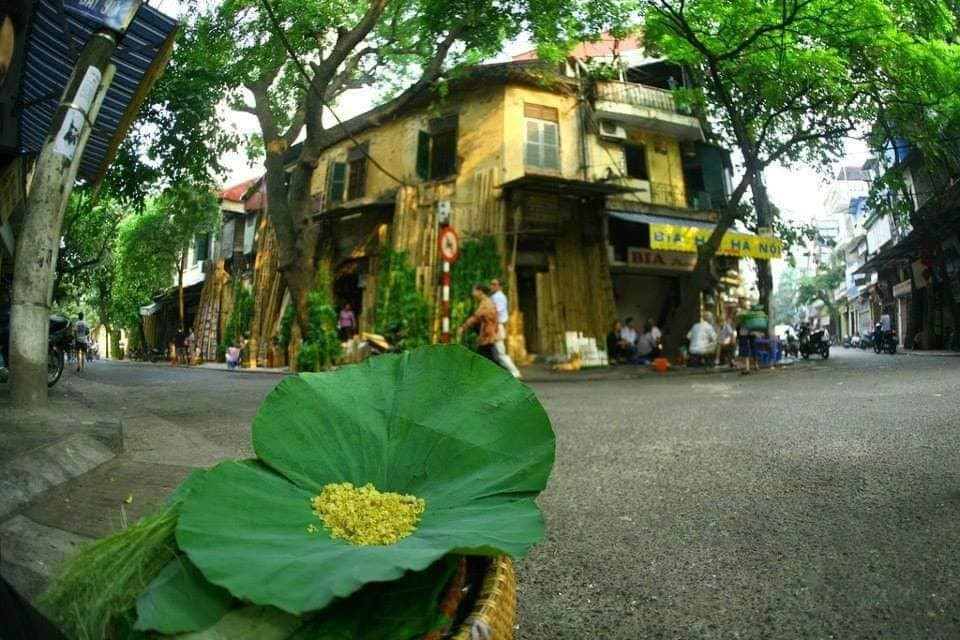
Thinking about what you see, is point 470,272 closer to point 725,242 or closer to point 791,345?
point 725,242

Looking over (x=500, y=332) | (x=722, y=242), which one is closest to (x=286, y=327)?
(x=500, y=332)

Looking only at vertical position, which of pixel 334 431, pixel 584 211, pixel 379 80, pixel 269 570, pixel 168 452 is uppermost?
pixel 379 80

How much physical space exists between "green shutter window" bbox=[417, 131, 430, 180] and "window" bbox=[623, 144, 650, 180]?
5.12m

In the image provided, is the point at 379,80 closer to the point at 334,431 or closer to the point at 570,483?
the point at 570,483

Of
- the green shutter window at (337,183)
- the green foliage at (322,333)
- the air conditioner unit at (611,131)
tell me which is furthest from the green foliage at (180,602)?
the green shutter window at (337,183)

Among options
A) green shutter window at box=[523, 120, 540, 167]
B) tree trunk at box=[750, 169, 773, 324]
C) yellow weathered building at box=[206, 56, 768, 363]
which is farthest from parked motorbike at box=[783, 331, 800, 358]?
green shutter window at box=[523, 120, 540, 167]

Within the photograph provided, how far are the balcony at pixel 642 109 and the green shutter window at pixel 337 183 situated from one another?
272 inches

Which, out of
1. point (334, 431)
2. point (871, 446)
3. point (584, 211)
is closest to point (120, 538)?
point (334, 431)

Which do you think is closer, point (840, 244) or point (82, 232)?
point (82, 232)

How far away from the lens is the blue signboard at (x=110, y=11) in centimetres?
350

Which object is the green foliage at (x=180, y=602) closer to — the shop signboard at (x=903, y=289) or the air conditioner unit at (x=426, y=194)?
the air conditioner unit at (x=426, y=194)

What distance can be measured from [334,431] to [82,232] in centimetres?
2001

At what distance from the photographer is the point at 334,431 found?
3.49 feet

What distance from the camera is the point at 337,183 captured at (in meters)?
16.1
